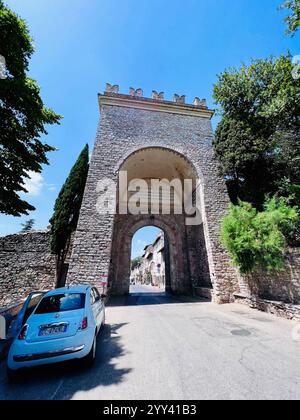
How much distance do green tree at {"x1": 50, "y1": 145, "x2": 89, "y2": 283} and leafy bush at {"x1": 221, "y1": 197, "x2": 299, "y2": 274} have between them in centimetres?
790

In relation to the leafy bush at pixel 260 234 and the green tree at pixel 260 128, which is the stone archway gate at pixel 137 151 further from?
the leafy bush at pixel 260 234

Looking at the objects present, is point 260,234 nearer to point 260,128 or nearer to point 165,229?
point 260,128

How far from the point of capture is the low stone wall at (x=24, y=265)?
8781mm

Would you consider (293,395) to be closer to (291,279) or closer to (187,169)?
(291,279)

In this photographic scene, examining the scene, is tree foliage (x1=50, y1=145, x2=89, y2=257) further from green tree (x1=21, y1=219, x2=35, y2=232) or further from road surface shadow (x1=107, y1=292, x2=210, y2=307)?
green tree (x1=21, y1=219, x2=35, y2=232)

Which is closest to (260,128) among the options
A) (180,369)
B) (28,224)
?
(180,369)

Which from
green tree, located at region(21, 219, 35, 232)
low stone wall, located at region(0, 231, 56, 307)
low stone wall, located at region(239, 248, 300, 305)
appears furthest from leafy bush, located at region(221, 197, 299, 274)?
green tree, located at region(21, 219, 35, 232)

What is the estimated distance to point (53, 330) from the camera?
2.71 meters

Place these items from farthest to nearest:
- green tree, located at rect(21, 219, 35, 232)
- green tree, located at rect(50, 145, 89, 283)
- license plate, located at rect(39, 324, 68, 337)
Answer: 1. green tree, located at rect(21, 219, 35, 232)
2. green tree, located at rect(50, 145, 89, 283)
3. license plate, located at rect(39, 324, 68, 337)

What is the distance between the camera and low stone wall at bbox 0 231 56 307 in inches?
346

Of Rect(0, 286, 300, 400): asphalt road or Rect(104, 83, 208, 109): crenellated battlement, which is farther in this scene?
Rect(104, 83, 208, 109): crenellated battlement

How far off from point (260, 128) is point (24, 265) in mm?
13990

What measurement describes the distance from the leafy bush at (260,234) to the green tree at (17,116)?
8467 mm

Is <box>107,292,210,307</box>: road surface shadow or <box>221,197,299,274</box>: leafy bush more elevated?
<box>221,197,299,274</box>: leafy bush
